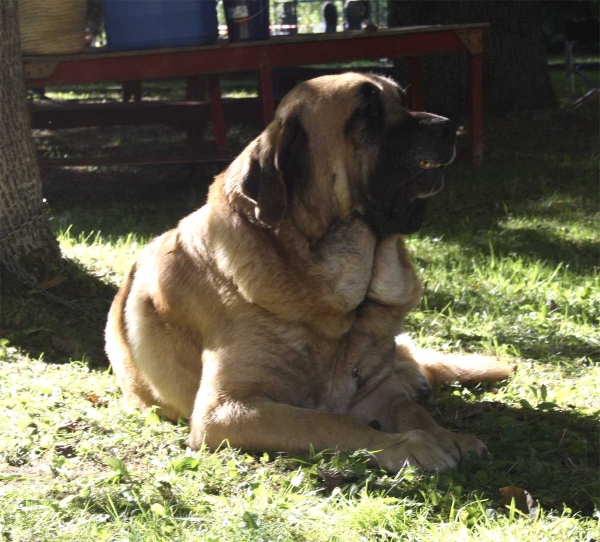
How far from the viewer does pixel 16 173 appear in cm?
526

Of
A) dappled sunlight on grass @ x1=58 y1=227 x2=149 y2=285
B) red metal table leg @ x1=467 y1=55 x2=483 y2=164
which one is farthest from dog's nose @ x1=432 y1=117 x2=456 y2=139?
red metal table leg @ x1=467 y1=55 x2=483 y2=164

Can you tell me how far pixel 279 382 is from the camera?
3.59 m

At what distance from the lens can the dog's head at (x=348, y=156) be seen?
3619 mm

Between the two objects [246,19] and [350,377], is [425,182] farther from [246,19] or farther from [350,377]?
[246,19]

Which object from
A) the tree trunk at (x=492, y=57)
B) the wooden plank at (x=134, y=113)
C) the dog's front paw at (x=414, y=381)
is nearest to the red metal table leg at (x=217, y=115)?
the wooden plank at (x=134, y=113)

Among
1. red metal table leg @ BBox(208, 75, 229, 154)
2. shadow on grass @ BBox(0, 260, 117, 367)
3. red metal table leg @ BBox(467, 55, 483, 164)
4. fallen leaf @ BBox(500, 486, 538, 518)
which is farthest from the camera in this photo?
red metal table leg @ BBox(467, 55, 483, 164)

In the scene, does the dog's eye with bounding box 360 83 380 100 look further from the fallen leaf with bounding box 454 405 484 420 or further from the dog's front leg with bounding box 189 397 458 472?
the fallen leaf with bounding box 454 405 484 420

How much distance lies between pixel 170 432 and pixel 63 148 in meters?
8.19

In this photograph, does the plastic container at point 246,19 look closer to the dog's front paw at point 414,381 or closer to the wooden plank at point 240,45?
the wooden plank at point 240,45

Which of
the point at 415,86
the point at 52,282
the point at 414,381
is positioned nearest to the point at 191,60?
the point at 415,86

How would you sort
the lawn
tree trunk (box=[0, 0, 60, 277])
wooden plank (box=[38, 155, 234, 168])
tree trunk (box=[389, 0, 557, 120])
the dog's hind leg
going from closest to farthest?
the lawn, the dog's hind leg, tree trunk (box=[0, 0, 60, 277]), wooden plank (box=[38, 155, 234, 168]), tree trunk (box=[389, 0, 557, 120])

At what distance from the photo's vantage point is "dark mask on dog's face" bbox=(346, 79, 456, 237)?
11.9ft

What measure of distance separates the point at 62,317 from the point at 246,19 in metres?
3.82

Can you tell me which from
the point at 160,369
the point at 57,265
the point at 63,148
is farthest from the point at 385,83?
the point at 63,148
